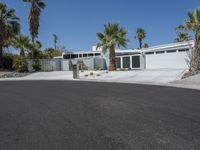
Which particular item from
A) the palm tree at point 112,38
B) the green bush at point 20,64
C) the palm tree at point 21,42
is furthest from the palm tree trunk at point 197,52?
the palm tree at point 21,42

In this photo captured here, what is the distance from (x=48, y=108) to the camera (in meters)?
10.5

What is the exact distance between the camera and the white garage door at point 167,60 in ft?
116

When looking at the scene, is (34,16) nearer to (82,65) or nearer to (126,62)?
(82,65)

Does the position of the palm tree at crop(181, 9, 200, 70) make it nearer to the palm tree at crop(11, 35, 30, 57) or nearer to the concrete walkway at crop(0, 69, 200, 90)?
the concrete walkway at crop(0, 69, 200, 90)

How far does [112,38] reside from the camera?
36.4 metres

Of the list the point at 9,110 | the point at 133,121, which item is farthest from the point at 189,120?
the point at 9,110

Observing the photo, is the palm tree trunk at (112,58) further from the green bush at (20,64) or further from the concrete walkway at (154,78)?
the green bush at (20,64)

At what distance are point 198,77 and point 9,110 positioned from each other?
55.9ft

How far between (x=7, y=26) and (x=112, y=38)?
15392mm

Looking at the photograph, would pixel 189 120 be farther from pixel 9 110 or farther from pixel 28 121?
pixel 9 110

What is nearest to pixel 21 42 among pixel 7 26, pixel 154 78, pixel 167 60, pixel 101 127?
pixel 7 26

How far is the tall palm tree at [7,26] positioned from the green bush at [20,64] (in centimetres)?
287

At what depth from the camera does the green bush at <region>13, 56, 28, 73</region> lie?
4100 centimetres

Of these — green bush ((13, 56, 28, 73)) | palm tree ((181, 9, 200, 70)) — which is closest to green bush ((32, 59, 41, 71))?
green bush ((13, 56, 28, 73))
